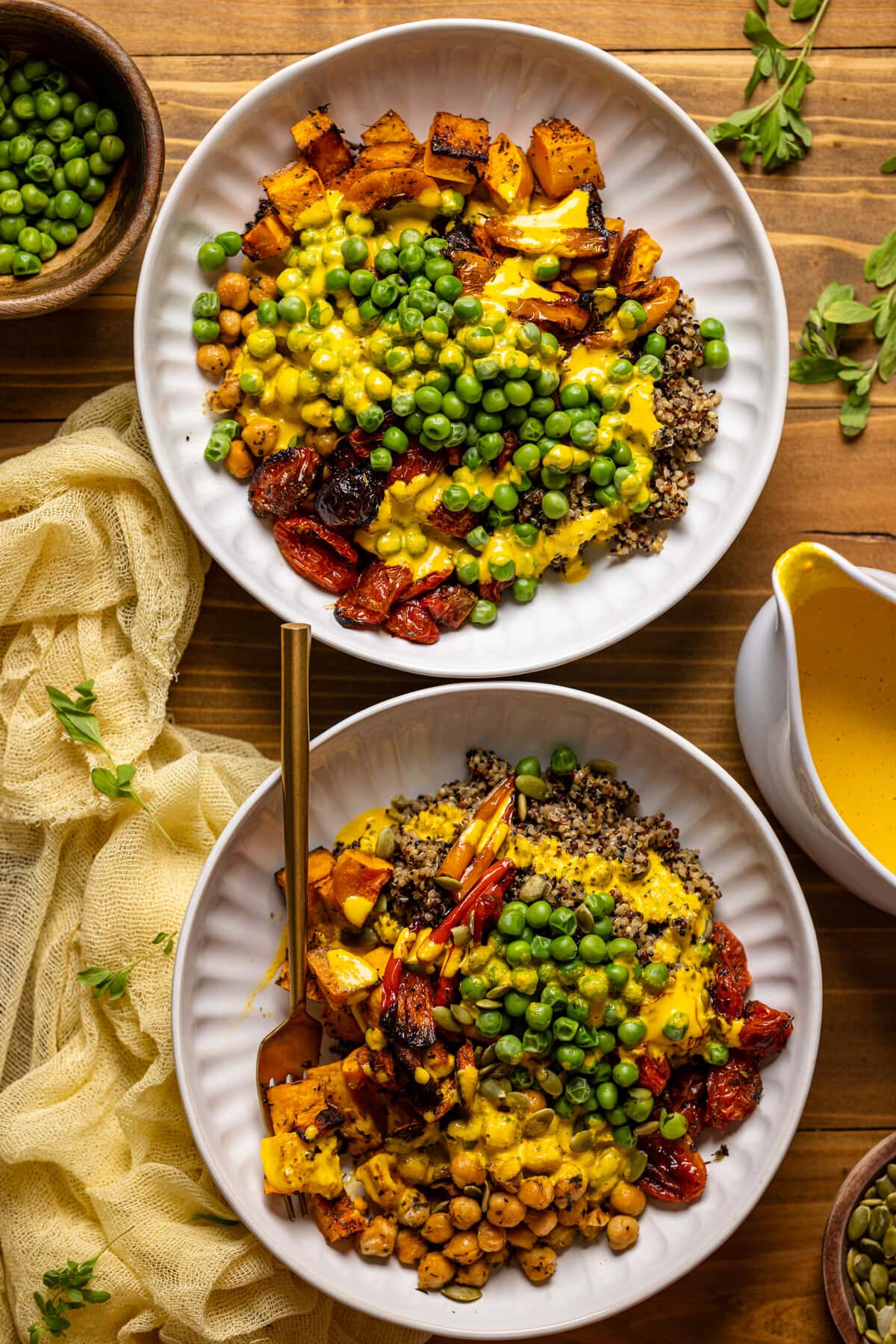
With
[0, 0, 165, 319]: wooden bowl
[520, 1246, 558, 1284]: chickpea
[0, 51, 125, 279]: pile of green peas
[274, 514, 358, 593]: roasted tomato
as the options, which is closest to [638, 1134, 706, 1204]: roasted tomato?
[520, 1246, 558, 1284]: chickpea

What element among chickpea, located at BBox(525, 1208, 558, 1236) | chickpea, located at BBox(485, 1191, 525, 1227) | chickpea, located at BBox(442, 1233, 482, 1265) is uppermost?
chickpea, located at BBox(485, 1191, 525, 1227)

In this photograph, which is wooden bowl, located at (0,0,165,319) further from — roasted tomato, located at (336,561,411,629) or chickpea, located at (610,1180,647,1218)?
chickpea, located at (610,1180,647,1218)

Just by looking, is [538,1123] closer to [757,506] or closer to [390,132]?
[757,506]

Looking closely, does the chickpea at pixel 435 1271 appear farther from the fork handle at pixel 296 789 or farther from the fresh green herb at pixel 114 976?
the fresh green herb at pixel 114 976

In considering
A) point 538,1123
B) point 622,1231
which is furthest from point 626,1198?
point 538,1123

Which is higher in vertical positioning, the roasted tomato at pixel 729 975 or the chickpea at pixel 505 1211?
the roasted tomato at pixel 729 975

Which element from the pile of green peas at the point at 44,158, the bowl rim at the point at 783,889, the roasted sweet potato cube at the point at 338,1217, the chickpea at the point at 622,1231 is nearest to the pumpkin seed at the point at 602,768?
the bowl rim at the point at 783,889
